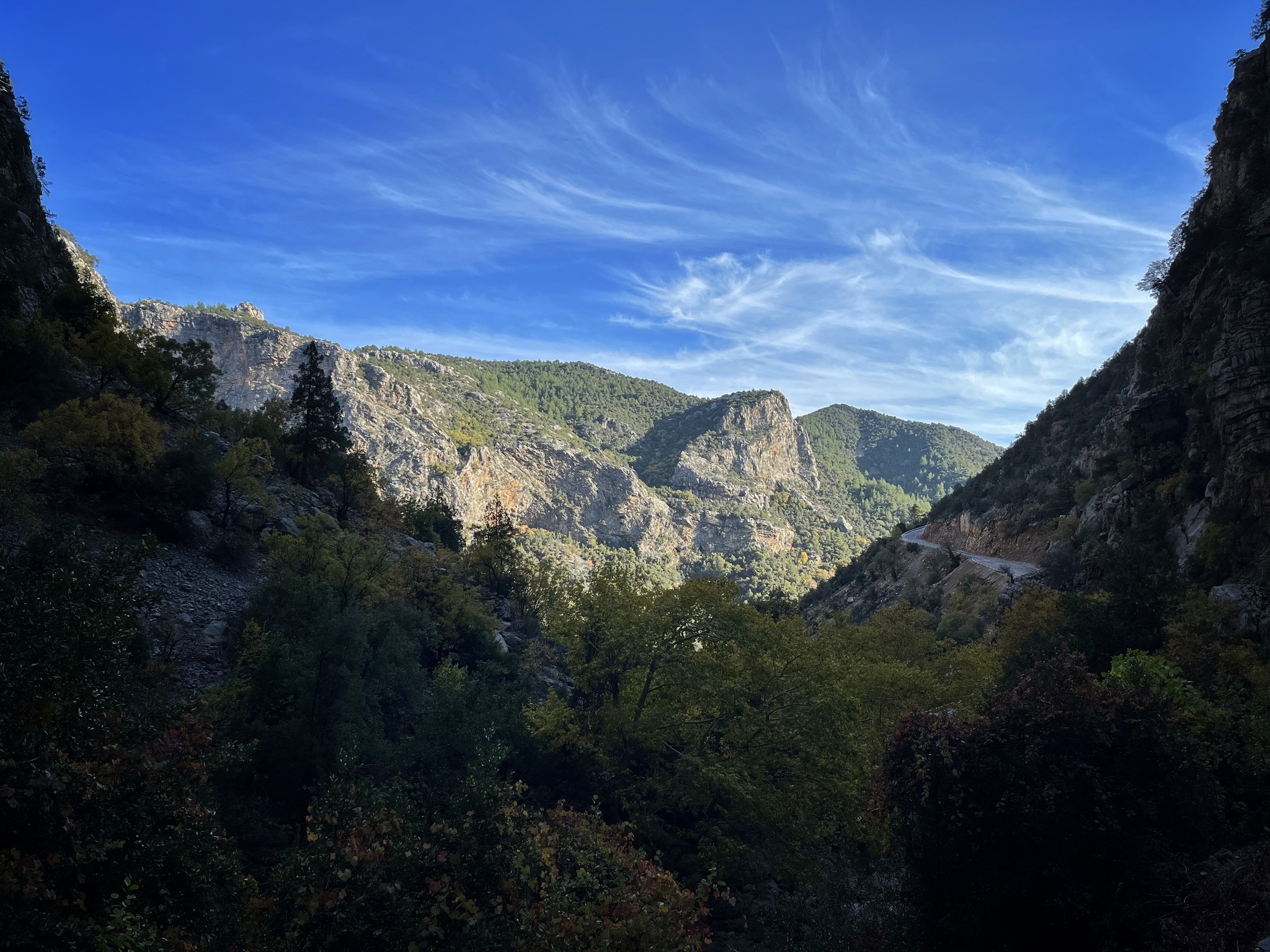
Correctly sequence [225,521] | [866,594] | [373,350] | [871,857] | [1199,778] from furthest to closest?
[373,350], [866,594], [225,521], [871,857], [1199,778]

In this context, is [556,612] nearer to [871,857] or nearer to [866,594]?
[871,857]

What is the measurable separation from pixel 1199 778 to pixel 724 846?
1131 centimetres

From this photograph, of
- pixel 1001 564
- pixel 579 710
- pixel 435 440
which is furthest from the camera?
pixel 435 440

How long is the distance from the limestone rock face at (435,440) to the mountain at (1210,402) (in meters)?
119

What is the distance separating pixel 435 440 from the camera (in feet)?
514

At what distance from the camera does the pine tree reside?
44406 mm

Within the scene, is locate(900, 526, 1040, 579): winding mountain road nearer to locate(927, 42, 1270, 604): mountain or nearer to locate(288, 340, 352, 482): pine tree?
locate(927, 42, 1270, 604): mountain

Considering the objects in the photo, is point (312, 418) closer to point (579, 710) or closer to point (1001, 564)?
point (579, 710)

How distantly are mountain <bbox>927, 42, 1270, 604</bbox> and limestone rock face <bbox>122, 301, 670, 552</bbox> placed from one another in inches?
4698

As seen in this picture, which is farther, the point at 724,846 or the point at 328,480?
the point at 328,480

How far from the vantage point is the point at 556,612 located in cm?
2389

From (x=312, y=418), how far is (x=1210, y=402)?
1986 inches

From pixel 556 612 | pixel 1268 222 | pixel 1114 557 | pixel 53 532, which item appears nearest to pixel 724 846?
pixel 556 612

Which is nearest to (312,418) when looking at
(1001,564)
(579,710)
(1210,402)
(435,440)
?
(579,710)
